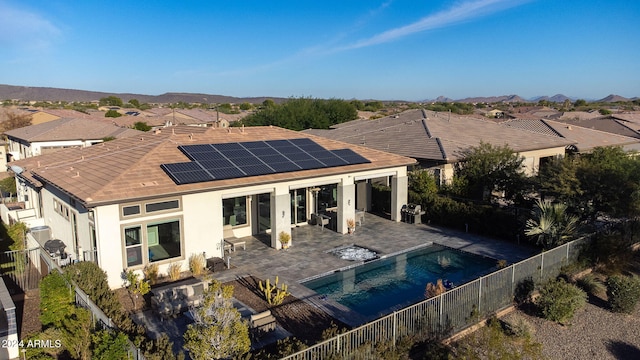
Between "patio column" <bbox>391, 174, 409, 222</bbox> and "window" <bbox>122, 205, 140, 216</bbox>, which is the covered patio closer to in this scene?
"patio column" <bbox>391, 174, 409, 222</bbox>

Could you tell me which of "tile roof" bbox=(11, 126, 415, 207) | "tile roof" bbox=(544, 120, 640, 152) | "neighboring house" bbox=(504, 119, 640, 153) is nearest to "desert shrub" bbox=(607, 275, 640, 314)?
"tile roof" bbox=(11, 126, 415, 207)

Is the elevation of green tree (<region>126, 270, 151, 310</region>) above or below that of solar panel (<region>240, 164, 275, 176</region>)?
below

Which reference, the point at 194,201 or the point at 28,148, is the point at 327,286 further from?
the point at 28,148

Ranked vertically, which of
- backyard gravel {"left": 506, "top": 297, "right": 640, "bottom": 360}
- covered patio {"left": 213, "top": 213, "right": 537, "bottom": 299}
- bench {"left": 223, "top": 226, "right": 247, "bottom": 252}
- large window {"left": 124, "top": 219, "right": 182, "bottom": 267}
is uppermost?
large window {"left": 124, "top": 219, "right": 182, "bottom": 267}

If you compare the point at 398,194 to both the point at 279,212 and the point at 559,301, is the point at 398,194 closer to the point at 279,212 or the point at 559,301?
the point at 279,212

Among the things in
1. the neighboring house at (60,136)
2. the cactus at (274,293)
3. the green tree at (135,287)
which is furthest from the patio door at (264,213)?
the neighboring house at (60,136)
